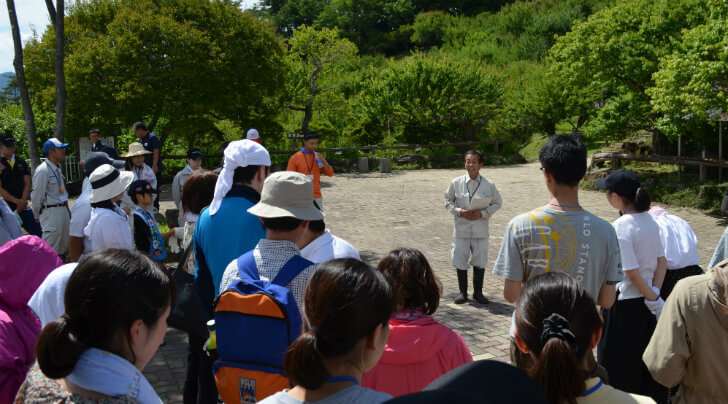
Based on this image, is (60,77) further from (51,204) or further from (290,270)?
(290,270)

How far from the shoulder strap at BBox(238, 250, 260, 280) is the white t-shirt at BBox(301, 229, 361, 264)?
2.54 feet

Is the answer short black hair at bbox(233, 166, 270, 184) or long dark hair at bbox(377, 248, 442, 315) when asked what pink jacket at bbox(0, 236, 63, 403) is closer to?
short black hair at bbox(233, 166, 270, 184)

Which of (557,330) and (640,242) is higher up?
(557,330)

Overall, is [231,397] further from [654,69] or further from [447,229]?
[654,69]

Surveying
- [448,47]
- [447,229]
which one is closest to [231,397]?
[447,229]

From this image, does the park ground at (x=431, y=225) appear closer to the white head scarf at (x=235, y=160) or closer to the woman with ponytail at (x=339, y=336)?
the white head scarf at (x=235, y=160)

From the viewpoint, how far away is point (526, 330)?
77.2 inches

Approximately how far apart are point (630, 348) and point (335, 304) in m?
2.83

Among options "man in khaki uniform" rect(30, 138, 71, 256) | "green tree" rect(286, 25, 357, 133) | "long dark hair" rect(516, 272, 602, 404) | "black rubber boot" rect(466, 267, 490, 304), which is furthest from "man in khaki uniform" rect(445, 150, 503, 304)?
"green tree" rect(286, 25, 357, 133)

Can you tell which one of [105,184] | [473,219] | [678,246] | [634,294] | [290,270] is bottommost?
[634,294]

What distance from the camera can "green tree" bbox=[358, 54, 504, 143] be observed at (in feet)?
88.0

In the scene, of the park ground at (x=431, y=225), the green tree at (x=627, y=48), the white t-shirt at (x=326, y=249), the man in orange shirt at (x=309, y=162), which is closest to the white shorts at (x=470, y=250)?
the park ground at (x=431, y=225)

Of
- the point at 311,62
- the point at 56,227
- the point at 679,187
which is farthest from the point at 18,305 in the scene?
the point at 311,62

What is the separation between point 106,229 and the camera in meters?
4.21
